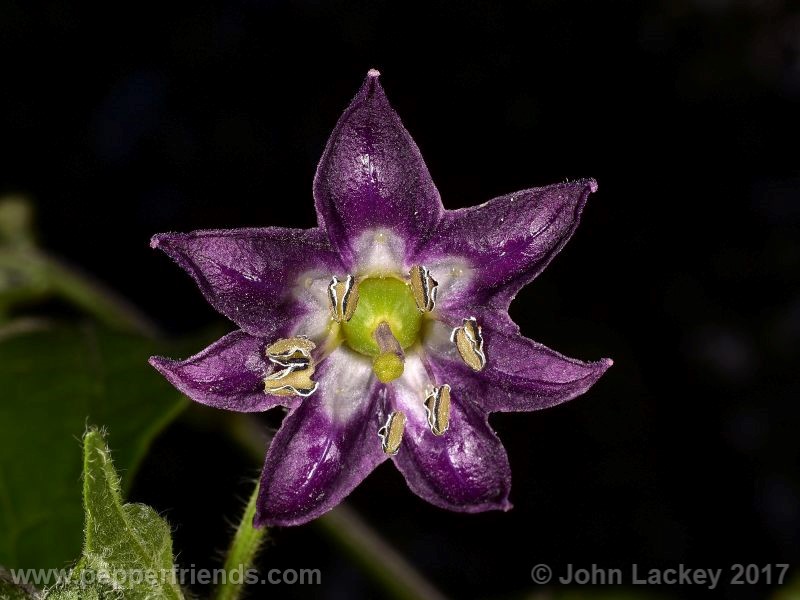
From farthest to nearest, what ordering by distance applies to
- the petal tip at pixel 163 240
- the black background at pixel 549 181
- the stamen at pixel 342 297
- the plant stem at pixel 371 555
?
the black background at pixel 549 181 → the plant stem at pixel 371 555 → the stamen at pixel 342 297 → the petal tip at pixel 163 240

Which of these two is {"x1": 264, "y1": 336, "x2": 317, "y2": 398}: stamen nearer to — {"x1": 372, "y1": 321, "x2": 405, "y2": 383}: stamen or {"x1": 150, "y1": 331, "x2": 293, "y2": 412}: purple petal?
{"x1": 150, "y1": 331, "x2": 293, "y2": 412}: purple petal

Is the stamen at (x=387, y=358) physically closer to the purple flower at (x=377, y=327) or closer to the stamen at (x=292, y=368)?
the purple flower at (x=377, y=327)

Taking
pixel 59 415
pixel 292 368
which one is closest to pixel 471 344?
pixel 292 368

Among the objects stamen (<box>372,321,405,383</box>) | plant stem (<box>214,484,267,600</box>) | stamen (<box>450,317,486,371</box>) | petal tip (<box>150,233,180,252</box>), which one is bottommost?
plant stem (<box>214,484,267,600</box>)

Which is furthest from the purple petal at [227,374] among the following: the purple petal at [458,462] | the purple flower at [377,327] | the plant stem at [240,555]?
the purple petal at [458,462]

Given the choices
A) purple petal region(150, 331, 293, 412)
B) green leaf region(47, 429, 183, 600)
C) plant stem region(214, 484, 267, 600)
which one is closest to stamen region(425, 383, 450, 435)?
purple petal region(150, 331, 293, 412)

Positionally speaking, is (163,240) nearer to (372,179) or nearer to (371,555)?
(372,179)

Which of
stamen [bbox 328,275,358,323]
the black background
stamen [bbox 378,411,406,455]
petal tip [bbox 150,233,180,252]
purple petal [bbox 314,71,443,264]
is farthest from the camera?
the black background
